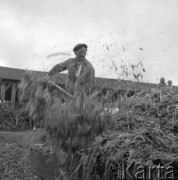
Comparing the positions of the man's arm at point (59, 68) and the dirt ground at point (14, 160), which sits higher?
the man's arm at point (59, 68)

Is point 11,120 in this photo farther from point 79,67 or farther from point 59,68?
point 79,67

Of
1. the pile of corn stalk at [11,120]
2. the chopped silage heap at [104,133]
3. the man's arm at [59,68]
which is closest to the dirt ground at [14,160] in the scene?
the man's arm at [59,68]

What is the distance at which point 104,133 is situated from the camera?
2.16 meters

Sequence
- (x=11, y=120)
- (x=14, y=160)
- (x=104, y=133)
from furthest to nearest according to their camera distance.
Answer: (x=11, y=120)
(x=14, y=160)
(x=104, y=133)

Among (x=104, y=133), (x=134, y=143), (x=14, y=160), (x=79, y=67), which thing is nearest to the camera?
(x=134, y=143)

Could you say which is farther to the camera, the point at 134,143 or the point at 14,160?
the point at 14,160

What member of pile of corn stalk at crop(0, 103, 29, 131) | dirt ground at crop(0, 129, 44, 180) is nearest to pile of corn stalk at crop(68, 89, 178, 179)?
dirt ground at crop(0, 129, 44, 180)

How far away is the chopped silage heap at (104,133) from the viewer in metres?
1.78

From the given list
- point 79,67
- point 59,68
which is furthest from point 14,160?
point 79,67

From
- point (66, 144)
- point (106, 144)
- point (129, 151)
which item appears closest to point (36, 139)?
point (66, 144)

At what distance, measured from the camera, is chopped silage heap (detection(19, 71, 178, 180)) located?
178 centimetres

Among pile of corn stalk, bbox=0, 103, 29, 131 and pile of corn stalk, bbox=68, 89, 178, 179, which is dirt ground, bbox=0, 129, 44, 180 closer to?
pile of corn stalk, bbox=68, 89, 178, 179

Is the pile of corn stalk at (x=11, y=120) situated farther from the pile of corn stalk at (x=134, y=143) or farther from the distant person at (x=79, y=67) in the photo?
the pile of corn stalk at (x=134, y=143)

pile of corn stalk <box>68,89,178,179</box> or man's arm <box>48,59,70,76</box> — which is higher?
man's arm <box>48,59,70,76</box>
